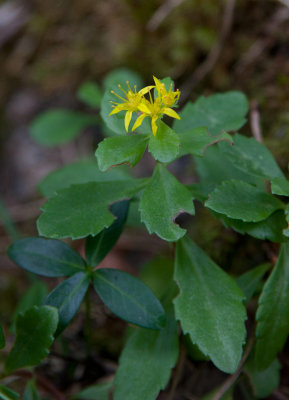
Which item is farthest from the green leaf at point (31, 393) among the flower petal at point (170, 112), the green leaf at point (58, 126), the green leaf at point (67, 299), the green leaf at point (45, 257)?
the green leaf at point (58, 126)

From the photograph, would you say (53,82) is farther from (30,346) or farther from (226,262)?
(30,346)

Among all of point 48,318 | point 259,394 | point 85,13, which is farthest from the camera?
point 85,13

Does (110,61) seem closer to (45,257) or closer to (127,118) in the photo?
(127,118)

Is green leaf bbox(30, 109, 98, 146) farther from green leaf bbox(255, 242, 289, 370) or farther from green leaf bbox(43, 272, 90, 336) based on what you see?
green leaf bbox(255, 242, 289, 370)

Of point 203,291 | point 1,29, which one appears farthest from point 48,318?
point 1,29

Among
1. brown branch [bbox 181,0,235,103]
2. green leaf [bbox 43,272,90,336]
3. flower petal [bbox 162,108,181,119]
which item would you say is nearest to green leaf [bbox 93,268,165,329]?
green leaf [bbox 43,272,90,336]

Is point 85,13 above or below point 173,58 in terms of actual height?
above

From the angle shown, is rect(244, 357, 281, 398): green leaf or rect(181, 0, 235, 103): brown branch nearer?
rect(244, 357, 281, 398): green leaf
